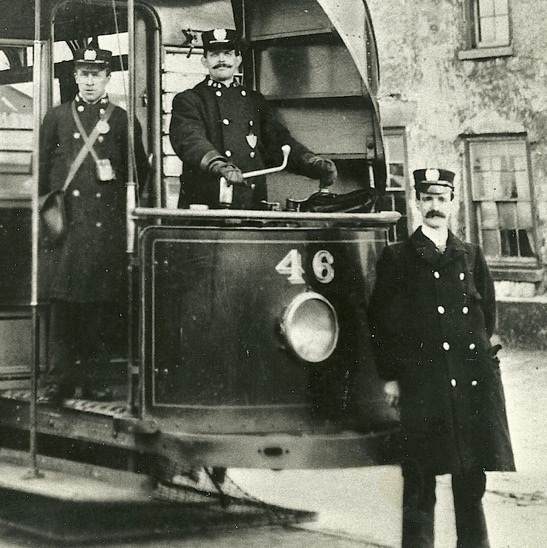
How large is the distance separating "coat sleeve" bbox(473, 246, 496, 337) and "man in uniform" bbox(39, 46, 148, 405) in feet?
5.10

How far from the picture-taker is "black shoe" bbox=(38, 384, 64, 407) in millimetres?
4477

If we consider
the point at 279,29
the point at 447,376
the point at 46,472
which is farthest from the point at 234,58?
the point at 46,472

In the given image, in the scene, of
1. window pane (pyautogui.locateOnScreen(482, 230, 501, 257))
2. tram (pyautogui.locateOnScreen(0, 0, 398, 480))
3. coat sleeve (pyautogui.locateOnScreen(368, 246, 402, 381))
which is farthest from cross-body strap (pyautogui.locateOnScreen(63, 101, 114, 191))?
window pane (pyautogui.locateOnScreen(482, 230, 501, 257))

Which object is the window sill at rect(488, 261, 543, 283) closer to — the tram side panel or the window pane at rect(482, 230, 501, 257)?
the window pane at rect(482, 230, 501, 257)

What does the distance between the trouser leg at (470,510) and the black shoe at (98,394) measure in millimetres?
1504

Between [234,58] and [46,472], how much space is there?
6.15 feet

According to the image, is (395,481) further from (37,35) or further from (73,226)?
(37,35)

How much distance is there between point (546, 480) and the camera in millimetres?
4062

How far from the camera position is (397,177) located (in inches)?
190

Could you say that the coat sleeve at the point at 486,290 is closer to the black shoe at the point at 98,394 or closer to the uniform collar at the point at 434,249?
the uniform collar at the point at 434,249

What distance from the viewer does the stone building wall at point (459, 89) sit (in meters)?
4.10

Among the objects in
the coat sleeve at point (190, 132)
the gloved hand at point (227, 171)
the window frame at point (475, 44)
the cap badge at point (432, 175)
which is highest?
the window frame at point (475, 44)

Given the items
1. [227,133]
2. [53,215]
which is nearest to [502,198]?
[227,133]

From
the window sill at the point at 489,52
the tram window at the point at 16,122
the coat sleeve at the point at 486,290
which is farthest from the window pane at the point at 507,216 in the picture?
the tram window at the point at 16,122
